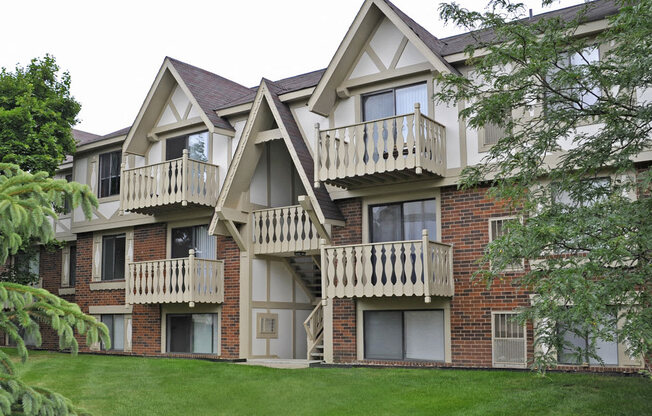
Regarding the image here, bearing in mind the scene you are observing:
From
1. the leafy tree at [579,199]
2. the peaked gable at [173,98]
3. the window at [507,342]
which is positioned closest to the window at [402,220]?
the window at [507,342]

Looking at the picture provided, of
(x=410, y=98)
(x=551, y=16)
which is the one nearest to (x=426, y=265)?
(x=410, y=98)

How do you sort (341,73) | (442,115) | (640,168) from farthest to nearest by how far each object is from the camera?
(341,73) → (442,115) → (640,168)

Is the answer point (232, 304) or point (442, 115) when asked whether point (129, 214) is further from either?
point (442, 115)

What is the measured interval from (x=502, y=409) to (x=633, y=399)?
87.3 inches

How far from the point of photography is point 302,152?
62.8 feet

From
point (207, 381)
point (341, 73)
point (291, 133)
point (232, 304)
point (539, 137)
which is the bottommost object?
point (207, 381)

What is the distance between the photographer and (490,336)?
53.8 ft

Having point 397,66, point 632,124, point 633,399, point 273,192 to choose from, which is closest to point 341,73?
point 397,66

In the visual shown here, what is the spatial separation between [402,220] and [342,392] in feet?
18.0

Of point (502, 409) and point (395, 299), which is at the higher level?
point (395, 299)

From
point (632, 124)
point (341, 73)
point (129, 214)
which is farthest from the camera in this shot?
point (129, 214)

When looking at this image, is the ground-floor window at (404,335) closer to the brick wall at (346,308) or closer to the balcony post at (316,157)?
the brick wall at (346,308)

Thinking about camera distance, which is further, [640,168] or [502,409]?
[640,168]

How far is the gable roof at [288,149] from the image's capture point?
18594 mm
